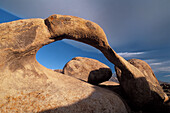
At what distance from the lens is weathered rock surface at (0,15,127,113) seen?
110 inches

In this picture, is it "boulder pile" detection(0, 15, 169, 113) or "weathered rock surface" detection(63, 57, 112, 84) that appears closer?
"boulder pile" detection(0, 15, 169, 113)

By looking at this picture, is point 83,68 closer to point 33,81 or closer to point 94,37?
point 94,37

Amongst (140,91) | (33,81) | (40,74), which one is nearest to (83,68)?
(140,91)

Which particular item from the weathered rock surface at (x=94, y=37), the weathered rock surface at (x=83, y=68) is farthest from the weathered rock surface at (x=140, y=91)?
the weathered rock surface at (x=83, y=68)

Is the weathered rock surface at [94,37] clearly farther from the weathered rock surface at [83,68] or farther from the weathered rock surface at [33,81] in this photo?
the weathered rock surface at [83,68]

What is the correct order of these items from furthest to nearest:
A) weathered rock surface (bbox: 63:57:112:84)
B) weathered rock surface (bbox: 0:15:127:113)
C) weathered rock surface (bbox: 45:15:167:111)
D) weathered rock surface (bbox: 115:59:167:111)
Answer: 1. weathered rock surface (bbox: 63:57:112:84)
2. weathered rock surface (bbox: 115:59:167:111)
3. weathered rock surface (bbox: 45:15:167:111)
4. weathered rock surface (bbox: 0:15:127:113)

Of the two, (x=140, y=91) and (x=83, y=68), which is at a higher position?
(x=140, y=91)

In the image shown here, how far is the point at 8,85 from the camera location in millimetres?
2994

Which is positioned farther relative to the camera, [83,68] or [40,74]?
[83,68]

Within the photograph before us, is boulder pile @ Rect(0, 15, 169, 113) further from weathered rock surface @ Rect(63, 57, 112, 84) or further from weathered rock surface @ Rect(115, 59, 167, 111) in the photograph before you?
weathered rock surface @ Rect(63, 57, 112, 84)

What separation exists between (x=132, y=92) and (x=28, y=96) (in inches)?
165

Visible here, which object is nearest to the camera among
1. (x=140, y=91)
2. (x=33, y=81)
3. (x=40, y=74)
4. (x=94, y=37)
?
(x=33, y=81)

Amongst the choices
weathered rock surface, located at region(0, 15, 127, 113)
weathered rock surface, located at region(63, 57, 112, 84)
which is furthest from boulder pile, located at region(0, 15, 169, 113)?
weathered rock surface, located at region(63, 57, 112, 84)

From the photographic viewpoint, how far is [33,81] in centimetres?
335
